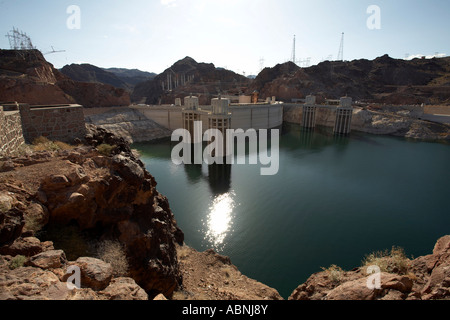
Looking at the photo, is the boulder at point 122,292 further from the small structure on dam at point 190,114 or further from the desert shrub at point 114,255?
the small structure on dam at point 190,114

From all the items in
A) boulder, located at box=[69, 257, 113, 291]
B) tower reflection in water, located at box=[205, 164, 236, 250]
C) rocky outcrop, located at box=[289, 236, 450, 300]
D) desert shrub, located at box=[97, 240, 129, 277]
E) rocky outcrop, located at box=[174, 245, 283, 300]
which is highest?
boulder, located at box=[69, 257, 113, 291]

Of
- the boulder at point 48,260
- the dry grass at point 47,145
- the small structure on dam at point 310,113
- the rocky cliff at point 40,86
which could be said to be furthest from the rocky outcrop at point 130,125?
the boulder at point 48,260

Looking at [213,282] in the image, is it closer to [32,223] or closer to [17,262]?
[32,223]

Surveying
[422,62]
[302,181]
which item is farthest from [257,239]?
[422,62]

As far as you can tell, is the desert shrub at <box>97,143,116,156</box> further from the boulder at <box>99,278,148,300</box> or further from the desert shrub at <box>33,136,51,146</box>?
the boulder at <box>99,278,148,300</box>

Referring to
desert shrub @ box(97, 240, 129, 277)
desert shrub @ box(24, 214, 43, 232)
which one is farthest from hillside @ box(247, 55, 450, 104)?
desert shrub @ box(24, 214, 43, 232)

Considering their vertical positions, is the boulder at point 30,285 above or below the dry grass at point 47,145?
below
